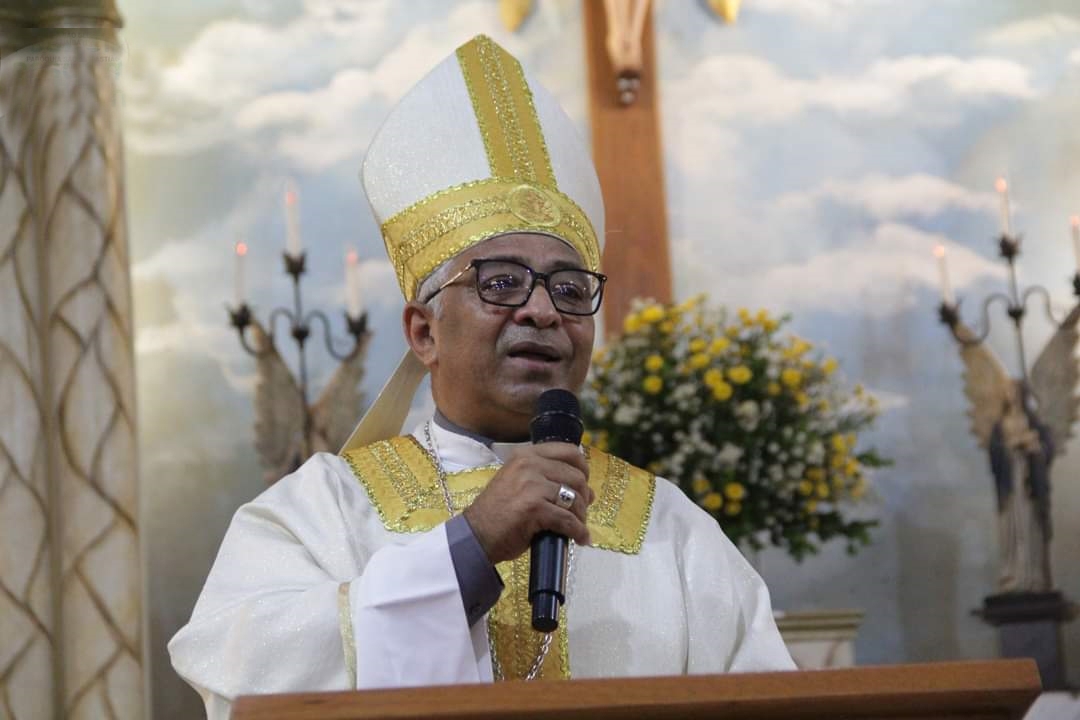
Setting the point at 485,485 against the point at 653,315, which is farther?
the point at 653,315

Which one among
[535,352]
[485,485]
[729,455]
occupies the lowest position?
[485,485]

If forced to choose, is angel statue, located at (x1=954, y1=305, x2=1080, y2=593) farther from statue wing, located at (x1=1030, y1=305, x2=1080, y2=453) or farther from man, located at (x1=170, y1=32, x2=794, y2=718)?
man, located at (x1=170, y1=32, x2=794, y2=718)

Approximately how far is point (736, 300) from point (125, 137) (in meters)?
2.44

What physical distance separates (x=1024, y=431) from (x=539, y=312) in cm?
405

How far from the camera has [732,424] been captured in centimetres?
531

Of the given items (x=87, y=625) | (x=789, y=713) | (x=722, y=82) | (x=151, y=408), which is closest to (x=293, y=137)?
(x=151, y=408)

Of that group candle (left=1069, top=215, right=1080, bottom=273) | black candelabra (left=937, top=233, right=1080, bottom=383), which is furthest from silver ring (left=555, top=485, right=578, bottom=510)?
candle (left=1069, top=215, right=1080, bottom=273)

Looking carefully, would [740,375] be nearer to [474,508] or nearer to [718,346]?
[718,346]

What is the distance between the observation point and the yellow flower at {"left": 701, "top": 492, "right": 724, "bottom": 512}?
5.16 metres

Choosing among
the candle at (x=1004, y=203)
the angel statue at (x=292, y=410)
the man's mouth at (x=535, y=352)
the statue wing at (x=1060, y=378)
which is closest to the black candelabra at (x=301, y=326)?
the angel statue at (x=292, y=410)

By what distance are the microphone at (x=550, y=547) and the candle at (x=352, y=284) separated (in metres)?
3.98

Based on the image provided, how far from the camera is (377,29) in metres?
7.11

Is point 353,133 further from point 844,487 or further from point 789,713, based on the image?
point 789,713

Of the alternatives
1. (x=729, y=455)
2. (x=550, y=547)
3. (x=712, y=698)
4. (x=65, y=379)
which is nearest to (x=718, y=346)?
(x=729, y=455)
